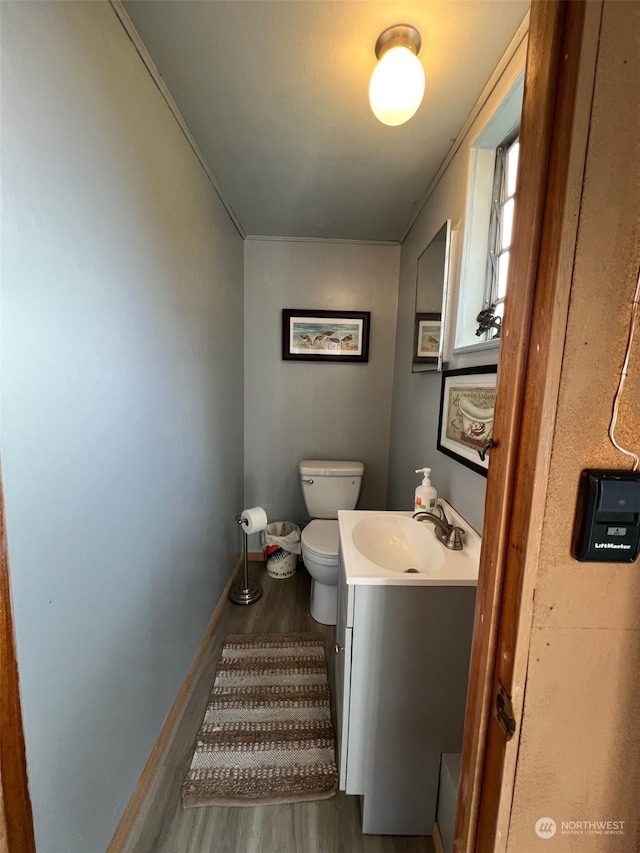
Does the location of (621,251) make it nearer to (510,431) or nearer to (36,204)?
(510,431)

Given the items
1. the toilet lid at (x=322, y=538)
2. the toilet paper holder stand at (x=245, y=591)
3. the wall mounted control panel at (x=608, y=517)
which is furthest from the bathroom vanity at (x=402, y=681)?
the toilet paper holder stand at (x=245, y=591)

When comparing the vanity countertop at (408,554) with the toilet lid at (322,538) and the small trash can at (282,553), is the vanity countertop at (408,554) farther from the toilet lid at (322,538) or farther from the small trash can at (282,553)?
the small trash can at (282,553)

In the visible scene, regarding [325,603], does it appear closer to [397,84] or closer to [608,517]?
[608,517]

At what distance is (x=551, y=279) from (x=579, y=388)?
0.13m

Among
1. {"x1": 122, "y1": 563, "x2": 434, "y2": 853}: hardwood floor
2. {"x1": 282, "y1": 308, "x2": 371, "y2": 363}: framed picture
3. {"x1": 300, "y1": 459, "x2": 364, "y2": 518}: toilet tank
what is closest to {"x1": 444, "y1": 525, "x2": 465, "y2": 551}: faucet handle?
{"x1": 122, "y1": 563, "x2": 434, "y2": 853}: hardwood floor

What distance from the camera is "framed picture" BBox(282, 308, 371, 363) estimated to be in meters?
2.35

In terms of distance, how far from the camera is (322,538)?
191 centimetres

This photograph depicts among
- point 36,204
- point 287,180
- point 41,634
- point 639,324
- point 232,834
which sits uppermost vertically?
point 287,180

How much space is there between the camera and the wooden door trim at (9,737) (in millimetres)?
486

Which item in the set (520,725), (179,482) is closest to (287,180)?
(179,482)

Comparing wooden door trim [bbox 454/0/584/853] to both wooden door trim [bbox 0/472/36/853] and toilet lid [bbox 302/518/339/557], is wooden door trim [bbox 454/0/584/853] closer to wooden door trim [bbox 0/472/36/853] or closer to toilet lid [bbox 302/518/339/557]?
wooden door trim [bbox 0/472/36/853]

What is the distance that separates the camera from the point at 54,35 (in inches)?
27.2

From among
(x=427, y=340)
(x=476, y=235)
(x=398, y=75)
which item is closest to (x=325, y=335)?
(x=427, y=340)

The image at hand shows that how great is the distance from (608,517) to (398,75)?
116 centimetres
